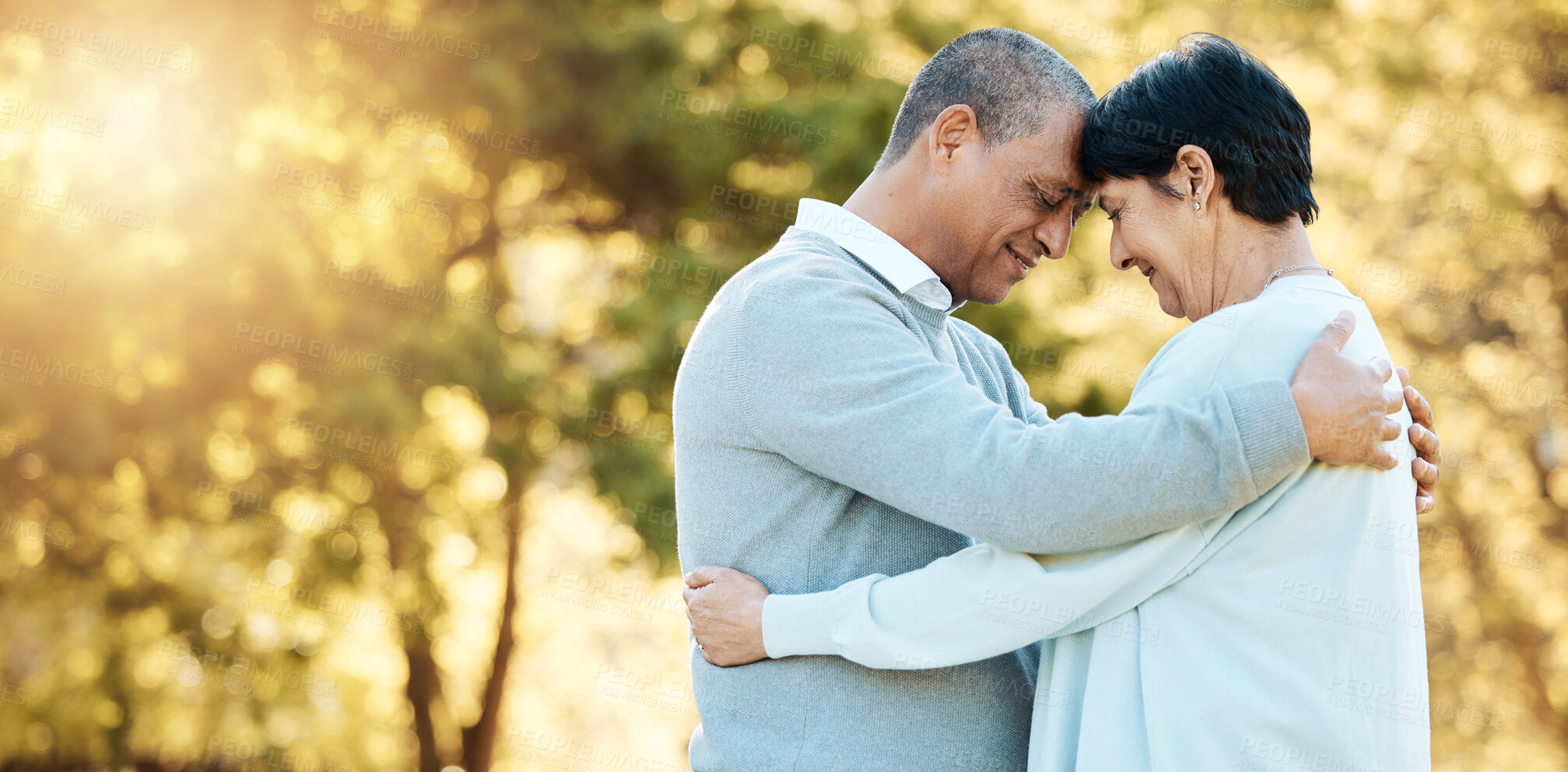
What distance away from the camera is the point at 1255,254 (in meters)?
1.94

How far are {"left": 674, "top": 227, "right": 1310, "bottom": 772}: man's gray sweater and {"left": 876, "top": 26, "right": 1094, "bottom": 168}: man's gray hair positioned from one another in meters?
0.39

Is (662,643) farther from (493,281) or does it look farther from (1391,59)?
(1391,59)

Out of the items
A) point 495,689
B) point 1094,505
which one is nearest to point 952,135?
point 1094,505

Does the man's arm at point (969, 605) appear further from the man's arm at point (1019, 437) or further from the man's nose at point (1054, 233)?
the man's nose at point (1054, 233)

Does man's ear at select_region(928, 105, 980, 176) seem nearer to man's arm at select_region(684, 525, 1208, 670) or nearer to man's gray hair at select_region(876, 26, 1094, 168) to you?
man's gray hair at select_region(876, 26, 1094, 168)

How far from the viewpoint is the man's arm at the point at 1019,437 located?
5.33 feet

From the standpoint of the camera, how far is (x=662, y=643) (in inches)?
436

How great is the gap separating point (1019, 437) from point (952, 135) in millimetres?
802

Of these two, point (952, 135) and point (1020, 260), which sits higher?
point (952, 135)

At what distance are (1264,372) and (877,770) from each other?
2.80 ft

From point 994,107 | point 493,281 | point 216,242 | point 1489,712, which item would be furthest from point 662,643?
point 994,107

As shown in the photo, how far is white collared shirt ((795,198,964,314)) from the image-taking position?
2.12m

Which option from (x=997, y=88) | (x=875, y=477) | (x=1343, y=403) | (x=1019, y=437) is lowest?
(x=875, y=477)

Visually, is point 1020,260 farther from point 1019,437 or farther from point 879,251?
point 1019,437
